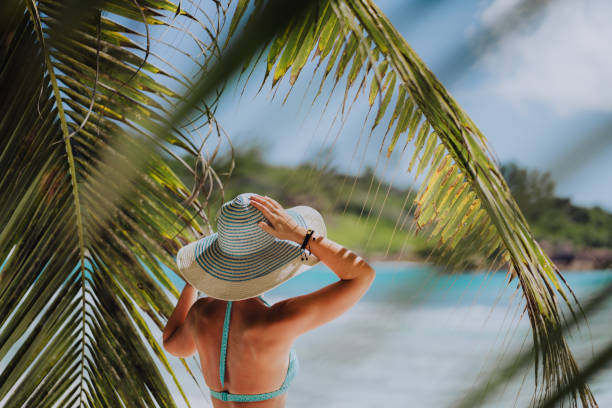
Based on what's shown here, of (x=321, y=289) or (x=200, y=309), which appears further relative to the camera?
(x=200, y=309)

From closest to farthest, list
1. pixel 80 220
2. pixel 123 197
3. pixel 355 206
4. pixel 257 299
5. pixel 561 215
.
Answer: pixel 561 215 → pixel 355 206 → pixel 123 197 → pixel 257 299 → pixel 80 220

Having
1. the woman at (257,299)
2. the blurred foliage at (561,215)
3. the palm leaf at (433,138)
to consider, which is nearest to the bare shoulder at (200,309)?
the woman at (257,299)

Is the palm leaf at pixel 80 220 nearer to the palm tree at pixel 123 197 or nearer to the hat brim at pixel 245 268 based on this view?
the palm tree at pixel 123 197

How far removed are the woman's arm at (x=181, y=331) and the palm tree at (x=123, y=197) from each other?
130mm

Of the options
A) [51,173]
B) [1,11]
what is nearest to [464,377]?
[1,11]

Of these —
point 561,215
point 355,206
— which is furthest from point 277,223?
point 561,215

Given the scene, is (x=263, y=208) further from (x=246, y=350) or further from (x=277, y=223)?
(x=246, y=350)

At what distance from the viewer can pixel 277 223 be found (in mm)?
974

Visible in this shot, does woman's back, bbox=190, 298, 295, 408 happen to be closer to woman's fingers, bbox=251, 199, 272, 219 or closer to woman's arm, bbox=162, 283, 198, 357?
woman's arm, bbox=162, 283, 198, 357

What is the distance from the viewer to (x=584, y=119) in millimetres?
112

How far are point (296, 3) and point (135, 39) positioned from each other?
1155mm

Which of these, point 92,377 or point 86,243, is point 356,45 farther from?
point 92,377

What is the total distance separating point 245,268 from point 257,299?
0.20 ft

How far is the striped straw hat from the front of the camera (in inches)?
39.3
